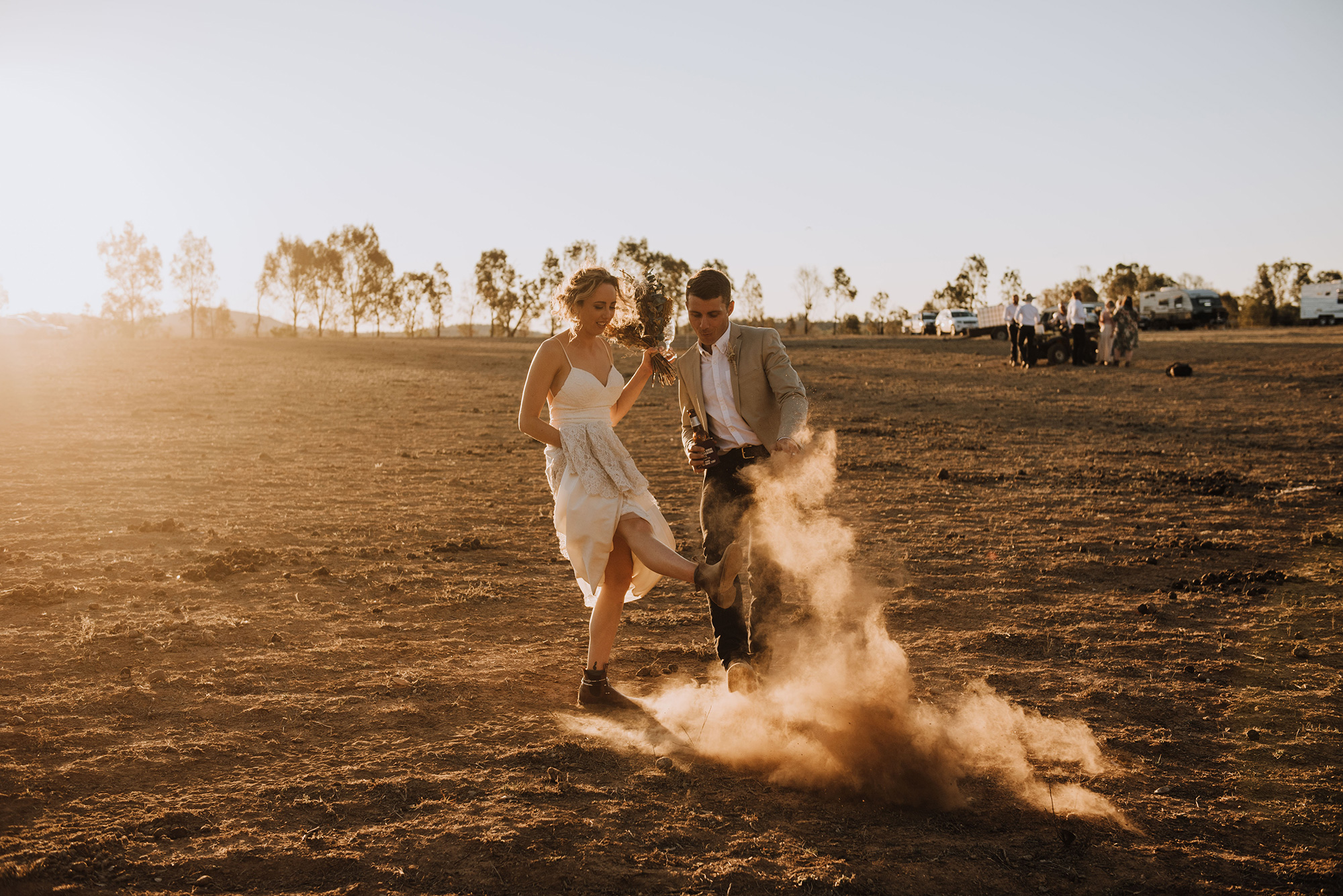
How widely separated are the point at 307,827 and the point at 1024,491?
9294mm

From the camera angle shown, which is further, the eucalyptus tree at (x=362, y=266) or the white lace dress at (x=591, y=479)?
the eucalyptus tree at (x=362, y=266)

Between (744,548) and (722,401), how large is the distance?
75 cm

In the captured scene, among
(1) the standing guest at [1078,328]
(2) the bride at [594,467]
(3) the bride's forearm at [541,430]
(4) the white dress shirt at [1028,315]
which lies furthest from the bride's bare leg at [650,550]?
(4) the white dress shirt at [1028,315]

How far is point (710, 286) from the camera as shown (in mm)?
4465

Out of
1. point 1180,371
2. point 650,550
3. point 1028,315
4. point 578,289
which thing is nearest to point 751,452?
point 650,550

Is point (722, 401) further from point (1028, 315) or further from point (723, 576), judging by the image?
point (1028, 315)

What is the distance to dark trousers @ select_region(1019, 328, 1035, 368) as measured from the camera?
2567 cm

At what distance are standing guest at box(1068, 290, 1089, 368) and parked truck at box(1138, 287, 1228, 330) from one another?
96.8ft

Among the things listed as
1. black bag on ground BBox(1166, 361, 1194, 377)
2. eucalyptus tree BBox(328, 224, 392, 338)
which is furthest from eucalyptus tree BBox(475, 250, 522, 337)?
black bag on ground BBox(1166, 361, 1194, 377)

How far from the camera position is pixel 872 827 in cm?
349

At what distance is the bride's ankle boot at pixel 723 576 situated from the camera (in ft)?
13.5

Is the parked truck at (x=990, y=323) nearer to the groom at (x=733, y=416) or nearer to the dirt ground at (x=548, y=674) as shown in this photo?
the dirt ground at (x=548, y=674)

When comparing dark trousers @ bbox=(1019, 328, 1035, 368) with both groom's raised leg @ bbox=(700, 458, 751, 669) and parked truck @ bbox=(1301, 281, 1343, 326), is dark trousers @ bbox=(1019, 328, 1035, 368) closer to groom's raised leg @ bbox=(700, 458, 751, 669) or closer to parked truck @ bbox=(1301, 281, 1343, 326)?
groom's raised leg @ bbox=(700, 458, 751, 669)

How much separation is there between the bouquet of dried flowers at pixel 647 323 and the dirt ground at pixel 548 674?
175 cm
